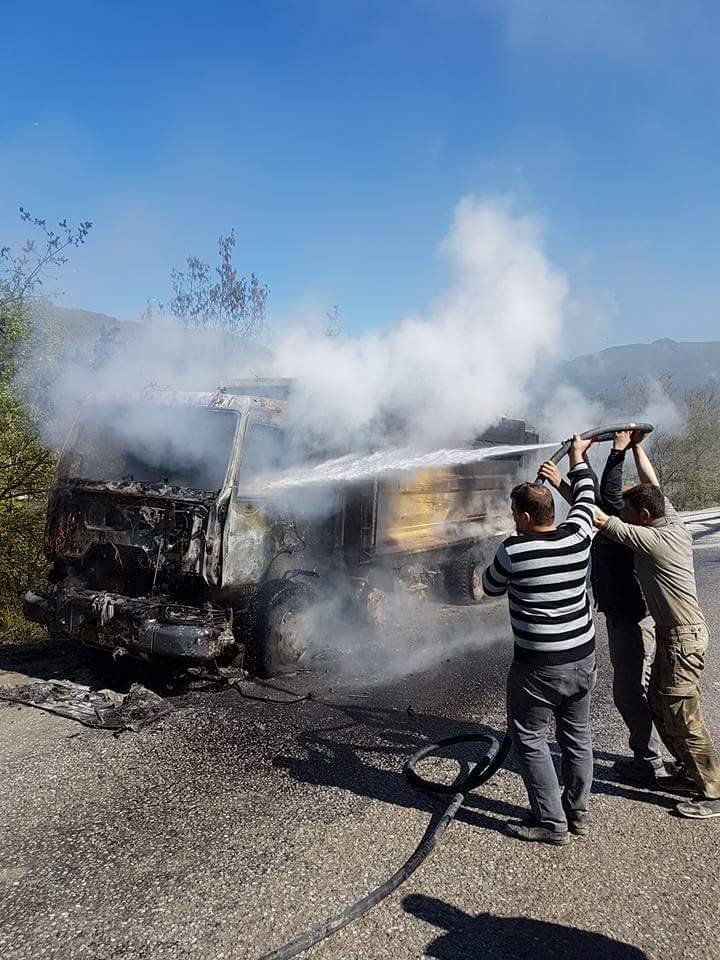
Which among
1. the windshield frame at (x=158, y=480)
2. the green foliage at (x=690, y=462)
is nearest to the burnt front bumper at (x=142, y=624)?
the windshield frame at (x=158, y=480)

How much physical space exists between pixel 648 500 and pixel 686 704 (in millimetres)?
1194

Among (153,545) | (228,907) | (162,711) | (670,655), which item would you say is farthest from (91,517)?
(670,655)

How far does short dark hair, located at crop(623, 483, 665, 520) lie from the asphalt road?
67.2 inches

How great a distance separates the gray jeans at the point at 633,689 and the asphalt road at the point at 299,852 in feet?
0.92

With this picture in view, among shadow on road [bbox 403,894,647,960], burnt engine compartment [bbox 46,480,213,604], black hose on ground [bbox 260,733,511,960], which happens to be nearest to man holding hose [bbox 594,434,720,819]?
black hose on ground [bbox 260,733,511,960]

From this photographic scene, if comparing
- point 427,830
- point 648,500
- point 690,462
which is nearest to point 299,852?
point 427,830

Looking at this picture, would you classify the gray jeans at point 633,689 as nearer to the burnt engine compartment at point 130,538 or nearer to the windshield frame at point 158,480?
the burnt engine compartment at point 130,538

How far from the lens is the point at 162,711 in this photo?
4.95 meters

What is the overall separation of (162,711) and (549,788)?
2912 mm

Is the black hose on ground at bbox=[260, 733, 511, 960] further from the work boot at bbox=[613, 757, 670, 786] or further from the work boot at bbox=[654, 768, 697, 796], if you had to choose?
the work boot at bbox=[654, 768, 697, 796]

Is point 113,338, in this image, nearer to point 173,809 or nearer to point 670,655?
point 173,809

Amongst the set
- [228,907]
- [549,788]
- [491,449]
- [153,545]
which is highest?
[491,449]

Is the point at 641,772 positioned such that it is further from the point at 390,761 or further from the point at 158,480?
the point at 158,480

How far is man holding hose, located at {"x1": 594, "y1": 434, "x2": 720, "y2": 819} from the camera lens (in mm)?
3736
